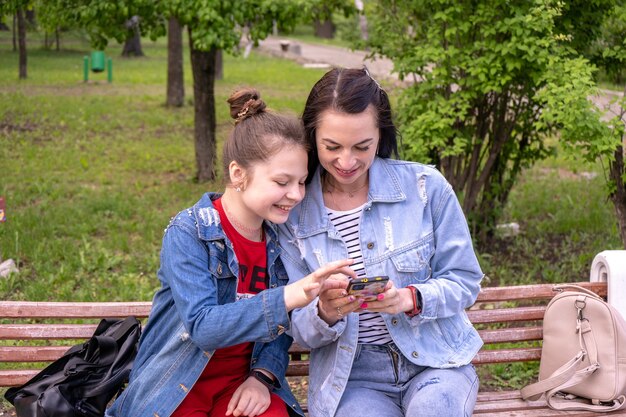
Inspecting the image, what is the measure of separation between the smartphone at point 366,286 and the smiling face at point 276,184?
38 centimetres

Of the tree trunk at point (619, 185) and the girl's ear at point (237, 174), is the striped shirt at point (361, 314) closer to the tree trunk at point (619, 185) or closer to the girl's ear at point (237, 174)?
the girl's ear at point (237, 174)

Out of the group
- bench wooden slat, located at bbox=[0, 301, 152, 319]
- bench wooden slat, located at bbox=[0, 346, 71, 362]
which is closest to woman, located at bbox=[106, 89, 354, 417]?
bench wooden slat, located at bbox=[0, 301, 152, 319]

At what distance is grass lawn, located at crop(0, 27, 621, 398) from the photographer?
20.5 ft

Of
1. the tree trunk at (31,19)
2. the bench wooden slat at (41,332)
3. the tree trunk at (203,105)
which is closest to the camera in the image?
the bench wooden slat at (41,332)

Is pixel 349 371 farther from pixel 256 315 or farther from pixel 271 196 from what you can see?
pixel 271 196

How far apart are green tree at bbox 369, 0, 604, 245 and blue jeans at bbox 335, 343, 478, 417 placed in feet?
8.36

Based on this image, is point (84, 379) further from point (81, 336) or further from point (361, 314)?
point (361, 314)

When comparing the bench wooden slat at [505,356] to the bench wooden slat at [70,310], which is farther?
the bench wooden slat at [505,356]

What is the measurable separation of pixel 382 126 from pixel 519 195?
Result: 5952 millimetres

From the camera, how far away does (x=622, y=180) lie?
573 centimetres

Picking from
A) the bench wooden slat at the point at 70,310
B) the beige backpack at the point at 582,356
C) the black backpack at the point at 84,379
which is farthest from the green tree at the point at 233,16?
the beige backpack at the point at 582,356

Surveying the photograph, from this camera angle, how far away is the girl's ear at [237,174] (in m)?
2.94

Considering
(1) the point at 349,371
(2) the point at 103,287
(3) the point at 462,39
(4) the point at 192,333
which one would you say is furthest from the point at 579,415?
(2) the point at 103,287

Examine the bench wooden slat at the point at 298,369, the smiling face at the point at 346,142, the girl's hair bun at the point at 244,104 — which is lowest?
the bench wooden slat at the point at 298,369
